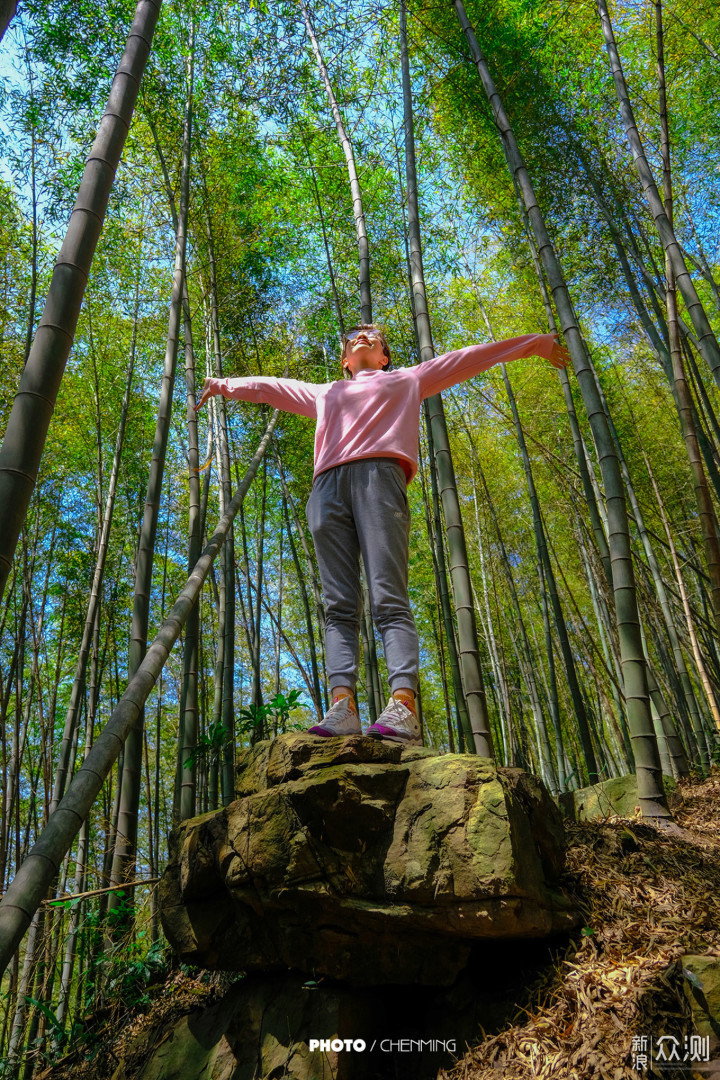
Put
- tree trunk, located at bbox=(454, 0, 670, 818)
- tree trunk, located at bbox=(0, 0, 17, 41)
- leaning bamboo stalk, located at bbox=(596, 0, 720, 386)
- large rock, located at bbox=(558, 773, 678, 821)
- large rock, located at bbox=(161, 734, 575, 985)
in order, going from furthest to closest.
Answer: leaning bamboo stalk, located at bbox=(596, 0, 720, 386) < large rock, located at bbox=(558, 773, 678, 821) < tree trunk, located at bbox=(454, 0, 670, 818) < large rock, located at bbox=(161, 734, 575, 985) < tree trunk, located at bbox=(0, 0, 17, 41)

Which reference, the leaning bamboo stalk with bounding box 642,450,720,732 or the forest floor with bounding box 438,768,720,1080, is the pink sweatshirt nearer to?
the forest floor with bounding box 438,768,720,1080

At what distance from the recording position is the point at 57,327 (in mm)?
1441

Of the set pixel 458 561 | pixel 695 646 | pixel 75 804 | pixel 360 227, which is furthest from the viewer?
pixel 695 646

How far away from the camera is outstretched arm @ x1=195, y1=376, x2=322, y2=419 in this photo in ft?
7.79

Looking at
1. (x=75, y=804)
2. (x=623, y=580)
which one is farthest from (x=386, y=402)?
(x=75, y=804)

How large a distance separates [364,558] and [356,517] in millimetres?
134

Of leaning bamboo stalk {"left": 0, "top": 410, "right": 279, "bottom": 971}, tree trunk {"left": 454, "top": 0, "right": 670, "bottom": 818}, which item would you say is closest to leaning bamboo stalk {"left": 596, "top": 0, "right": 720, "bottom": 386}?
tree trunk {"left": 454, "top": 0, "right": 670, "bottom": 818}

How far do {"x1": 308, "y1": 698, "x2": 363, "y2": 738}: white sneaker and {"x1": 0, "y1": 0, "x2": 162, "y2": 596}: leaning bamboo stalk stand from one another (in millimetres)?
950

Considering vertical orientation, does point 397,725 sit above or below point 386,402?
below

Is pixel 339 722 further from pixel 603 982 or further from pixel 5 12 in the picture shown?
pixel 5 12

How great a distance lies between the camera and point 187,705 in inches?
132

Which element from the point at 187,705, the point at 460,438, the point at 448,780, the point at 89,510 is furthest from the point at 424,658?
the point at 448,780

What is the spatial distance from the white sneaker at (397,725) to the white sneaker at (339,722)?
6 cm

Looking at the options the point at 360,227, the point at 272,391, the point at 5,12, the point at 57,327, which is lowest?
the point at 57,327
